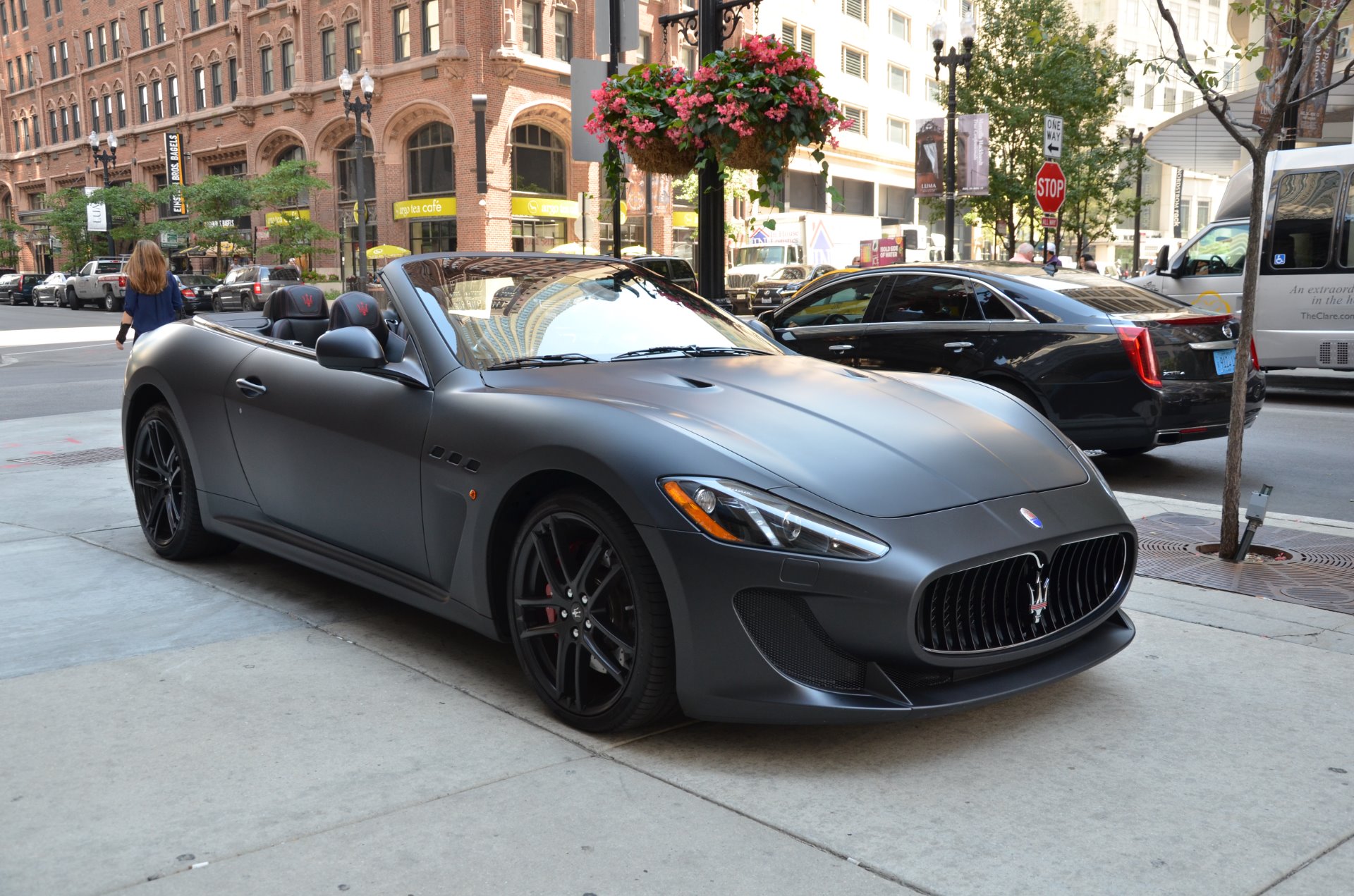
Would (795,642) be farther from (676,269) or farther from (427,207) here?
(427,207)

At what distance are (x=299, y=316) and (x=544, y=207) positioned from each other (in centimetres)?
4235

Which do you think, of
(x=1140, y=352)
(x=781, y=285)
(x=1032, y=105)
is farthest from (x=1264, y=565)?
(x=781, y=285)

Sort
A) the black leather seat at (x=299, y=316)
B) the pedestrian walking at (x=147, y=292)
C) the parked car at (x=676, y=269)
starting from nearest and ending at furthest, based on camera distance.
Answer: the black leather seat at (x=299, y=316)
the pedestrian walking at (x=147, y=292)
the parked car at (x=676, y=269)

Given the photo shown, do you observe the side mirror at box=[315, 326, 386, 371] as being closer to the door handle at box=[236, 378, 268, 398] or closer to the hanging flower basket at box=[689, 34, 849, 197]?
the door handle at box=[236, 378, 268, 398]

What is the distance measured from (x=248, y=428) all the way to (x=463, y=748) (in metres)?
2.14

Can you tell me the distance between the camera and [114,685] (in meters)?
3.97

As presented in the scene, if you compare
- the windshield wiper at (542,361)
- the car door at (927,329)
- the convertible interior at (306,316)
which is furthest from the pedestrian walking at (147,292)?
the windshield wiper at (542,361)

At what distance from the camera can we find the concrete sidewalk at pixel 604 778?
8.86ft

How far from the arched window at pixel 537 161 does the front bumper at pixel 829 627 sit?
4437cm

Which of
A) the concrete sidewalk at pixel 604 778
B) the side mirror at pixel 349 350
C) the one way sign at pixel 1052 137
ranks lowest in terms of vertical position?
the concrete sidewalk at pixel 604 778

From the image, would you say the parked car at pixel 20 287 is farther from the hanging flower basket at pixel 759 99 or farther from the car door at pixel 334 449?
the car door at pixel 334 449

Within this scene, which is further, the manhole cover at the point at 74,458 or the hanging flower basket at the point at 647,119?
the manhole cover at the point at 74,458

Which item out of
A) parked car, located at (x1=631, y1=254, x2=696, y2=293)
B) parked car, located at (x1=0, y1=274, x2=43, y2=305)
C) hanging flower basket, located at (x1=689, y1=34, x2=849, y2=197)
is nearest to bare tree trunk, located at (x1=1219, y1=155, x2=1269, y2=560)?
hanging flower basket, located at (x1=689, y1=34, x2=849, y2=197)

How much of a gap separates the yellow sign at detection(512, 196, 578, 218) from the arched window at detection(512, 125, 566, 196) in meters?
0.41
